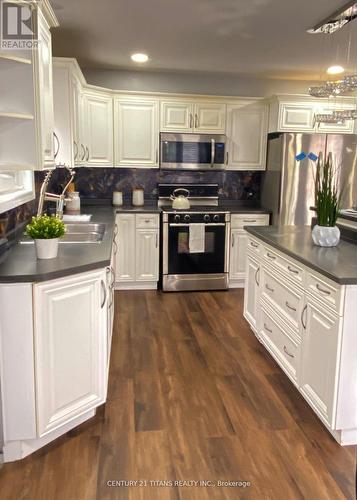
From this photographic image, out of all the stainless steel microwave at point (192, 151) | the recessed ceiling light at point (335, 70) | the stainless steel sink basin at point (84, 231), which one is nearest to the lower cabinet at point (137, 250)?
the stainless steel microwave at point (192, 151)

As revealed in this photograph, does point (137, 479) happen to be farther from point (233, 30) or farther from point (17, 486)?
point (233, 30)

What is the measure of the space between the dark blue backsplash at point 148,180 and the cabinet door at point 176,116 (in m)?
0.57

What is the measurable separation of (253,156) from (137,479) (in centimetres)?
405

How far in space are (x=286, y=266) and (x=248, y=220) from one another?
2.23 m

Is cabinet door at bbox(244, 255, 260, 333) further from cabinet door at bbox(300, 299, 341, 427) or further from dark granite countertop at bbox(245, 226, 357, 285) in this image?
cabinet door at bbox(300, 299, 341, 427)

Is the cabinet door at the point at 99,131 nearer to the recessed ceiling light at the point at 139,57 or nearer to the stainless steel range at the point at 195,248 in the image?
the recessed ceiling light at the point at 139,57

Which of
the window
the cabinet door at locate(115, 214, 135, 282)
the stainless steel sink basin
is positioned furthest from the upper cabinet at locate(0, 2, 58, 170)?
the cabinet door at locate(115, 214, 135, 282)

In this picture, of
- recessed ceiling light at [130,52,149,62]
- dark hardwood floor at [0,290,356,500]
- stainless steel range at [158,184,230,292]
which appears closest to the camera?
dark hardwood floor at [0,290,356,500]

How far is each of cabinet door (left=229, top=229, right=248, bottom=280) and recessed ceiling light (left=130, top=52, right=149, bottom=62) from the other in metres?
2.06

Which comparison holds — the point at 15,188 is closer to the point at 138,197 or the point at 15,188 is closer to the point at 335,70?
the point at 138,197

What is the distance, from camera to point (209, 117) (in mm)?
5000

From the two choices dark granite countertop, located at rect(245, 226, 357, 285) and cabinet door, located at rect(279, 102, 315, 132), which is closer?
dark granite countertop, located at rect(245, 226, 357, 285)

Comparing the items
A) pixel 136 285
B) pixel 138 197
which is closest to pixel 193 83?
pixel 138 197

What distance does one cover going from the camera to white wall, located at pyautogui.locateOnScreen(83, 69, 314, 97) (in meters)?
4.93
